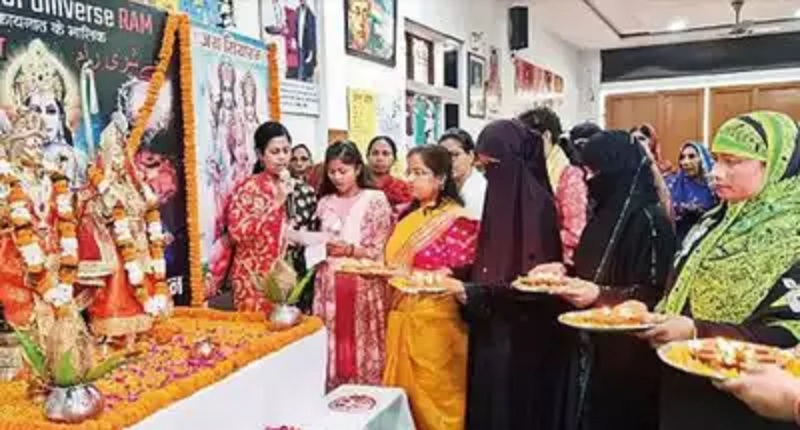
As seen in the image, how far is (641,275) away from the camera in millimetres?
2156

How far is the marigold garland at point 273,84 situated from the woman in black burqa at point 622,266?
1.58m

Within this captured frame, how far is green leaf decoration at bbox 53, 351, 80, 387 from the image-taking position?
1.36 metres

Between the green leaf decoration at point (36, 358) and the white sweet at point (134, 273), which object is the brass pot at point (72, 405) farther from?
the white sweet at point (134, 273)

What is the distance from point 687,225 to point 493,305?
2442 millimetres

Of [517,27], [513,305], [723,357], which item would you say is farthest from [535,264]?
[517,27]

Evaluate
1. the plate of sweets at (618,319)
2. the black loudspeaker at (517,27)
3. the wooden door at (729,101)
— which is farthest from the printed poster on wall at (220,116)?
the wooden door at (729,101)

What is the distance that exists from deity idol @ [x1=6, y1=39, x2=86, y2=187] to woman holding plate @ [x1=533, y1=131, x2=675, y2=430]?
4.85 feet

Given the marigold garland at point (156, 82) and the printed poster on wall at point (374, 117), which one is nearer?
the marigold garland at point (156, 82)

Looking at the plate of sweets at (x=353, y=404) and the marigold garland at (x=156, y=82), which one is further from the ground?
the marigold garland at (x=156, y=82)

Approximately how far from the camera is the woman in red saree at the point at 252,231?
280 centimetres

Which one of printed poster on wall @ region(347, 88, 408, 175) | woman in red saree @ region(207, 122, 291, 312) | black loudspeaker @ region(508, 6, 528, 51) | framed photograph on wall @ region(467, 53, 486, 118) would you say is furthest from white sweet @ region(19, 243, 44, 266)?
black loudspeaker @ region(508, 6, 528, 51)

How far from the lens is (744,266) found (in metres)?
1.57

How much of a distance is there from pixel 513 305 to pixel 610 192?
0.53m

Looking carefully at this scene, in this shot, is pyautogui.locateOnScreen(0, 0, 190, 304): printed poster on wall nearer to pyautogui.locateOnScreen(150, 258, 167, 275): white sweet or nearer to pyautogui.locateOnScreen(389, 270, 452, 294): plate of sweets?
pyautogui.locateOnScreen(150, 258, 167, 275): white sweet
